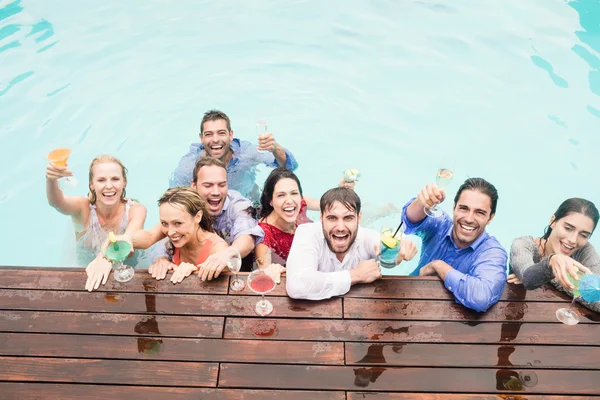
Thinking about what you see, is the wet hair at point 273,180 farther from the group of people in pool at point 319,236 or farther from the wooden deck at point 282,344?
the wooden deck at point 282,344

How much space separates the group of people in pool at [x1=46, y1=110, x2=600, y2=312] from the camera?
11.0 ft

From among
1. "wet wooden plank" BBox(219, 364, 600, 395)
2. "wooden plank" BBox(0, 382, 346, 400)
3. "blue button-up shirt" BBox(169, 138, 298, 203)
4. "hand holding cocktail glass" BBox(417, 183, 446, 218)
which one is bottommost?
"wooden plank" BBox(0, 382, 346, 400)

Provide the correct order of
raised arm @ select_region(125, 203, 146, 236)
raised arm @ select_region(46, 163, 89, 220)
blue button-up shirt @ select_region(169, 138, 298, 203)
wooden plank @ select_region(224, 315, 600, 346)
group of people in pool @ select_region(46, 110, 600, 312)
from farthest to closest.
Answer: blue button-up shirt @ select_region(169, 138, 298, 203)
raised arm @ select_region(125, 203, 146, 236)
raised arm @ select_region(46, 163, 89, 220)
group of people in pool @ select_region(46, 110, 600, 312)
wooden plank @ select_region(224, 315, 600, 346)

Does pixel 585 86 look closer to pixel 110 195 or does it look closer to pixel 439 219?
pixel 439 219

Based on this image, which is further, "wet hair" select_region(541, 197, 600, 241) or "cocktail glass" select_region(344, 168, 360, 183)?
"cocktail glass" select_region(344, 168, 360, 183)

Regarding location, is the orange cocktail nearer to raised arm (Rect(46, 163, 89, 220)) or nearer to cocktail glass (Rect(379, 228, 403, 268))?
raised arm (Rect(46, 163, 89, 220))

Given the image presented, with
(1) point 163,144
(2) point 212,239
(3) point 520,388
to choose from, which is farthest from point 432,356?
(1) point 163,144

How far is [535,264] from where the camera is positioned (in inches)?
131

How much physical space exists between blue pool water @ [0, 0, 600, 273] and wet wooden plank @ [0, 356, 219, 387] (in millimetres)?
3907

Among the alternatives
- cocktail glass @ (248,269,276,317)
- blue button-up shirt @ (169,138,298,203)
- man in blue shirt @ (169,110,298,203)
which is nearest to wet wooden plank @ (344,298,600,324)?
cocktail glass @ (248,269,276,317)

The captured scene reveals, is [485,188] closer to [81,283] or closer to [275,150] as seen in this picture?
[275,150]

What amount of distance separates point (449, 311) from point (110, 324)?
229 centimetres

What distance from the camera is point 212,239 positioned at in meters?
3.91

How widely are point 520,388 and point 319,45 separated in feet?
25.3
